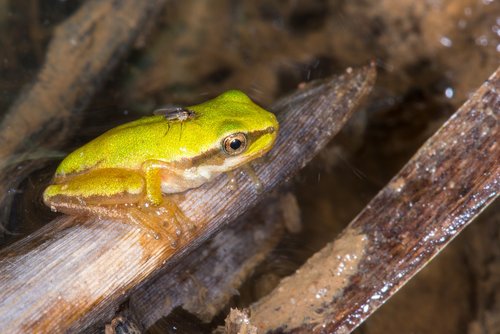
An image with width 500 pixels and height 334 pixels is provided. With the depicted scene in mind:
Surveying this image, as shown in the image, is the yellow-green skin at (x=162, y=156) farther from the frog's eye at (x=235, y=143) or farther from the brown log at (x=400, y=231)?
the brown log at (x=400, y=231)

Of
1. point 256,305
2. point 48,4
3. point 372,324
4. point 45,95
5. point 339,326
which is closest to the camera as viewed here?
point 339,326

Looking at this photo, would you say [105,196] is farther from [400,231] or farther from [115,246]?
[400,231]

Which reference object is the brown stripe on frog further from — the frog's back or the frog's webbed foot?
the frog's webbed foot

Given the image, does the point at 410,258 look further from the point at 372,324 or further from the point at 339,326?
the point at 372,324

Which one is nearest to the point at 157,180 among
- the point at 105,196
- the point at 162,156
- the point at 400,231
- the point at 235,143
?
the point at 162,156

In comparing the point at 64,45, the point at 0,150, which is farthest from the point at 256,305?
the point at 64,45

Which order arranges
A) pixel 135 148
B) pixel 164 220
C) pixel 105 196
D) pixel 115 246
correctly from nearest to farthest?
pixel 115 246
pixel 164 220
pixel 105 196
pixel 135 148
